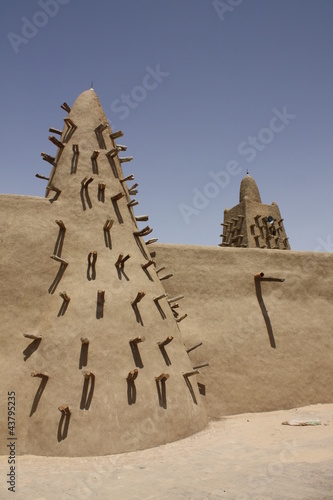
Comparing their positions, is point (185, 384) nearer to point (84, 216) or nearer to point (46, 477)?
point (46, 477)

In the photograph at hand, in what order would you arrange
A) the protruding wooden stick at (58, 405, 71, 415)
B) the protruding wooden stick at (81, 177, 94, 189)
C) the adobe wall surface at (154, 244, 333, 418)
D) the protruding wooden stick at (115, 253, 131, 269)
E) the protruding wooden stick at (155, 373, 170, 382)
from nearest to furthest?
the protruding wooden stick at (58, 405, 71, 415) → the protruding wooden stick at (155, 373, 170, 382) → the protruding wooden stick at (115, 253, 131, 269) → the protruding wooden stick at (81, 177, 94, 189) → the adobe wall surface at (154, 244, 333, 418)

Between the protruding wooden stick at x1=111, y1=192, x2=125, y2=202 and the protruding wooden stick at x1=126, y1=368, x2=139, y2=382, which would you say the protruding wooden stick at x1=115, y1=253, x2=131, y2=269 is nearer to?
the protruding wooden stick at x1=111, y1=192, x2=125, y2=202

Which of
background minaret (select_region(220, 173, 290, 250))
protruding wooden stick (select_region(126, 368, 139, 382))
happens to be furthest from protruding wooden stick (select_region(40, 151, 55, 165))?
background minaret (select_region(220, 173, 290, 250))

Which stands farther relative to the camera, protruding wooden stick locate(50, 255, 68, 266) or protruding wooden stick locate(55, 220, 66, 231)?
protruding wooden stick locate(55, 220, 66, 231)

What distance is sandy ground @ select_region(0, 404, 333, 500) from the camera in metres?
4.93

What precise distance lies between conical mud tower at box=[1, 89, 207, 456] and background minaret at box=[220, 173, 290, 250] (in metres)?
11.5

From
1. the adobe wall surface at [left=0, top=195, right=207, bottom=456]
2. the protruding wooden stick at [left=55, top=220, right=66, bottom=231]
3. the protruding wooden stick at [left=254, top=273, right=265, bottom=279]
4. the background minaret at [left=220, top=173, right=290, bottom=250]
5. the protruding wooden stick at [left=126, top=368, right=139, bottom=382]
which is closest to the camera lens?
the adobe wall surface at [left=0, top=195, right=207, bottom=456]

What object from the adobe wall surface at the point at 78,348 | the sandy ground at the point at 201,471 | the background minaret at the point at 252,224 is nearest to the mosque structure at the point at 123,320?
the adobe wall surface at the point at 78,348

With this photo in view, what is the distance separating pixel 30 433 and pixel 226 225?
16.5 m

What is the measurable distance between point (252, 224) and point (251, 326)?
10.00 m

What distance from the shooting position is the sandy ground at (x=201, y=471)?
493 centimetres

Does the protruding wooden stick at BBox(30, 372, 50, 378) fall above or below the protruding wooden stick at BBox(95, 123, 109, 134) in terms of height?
below

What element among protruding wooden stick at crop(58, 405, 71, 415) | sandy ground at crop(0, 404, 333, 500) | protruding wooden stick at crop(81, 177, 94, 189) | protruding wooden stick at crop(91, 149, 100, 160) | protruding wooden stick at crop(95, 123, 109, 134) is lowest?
sandy ground at crop(0, 404, 333, 500)

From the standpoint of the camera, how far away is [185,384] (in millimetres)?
8250
